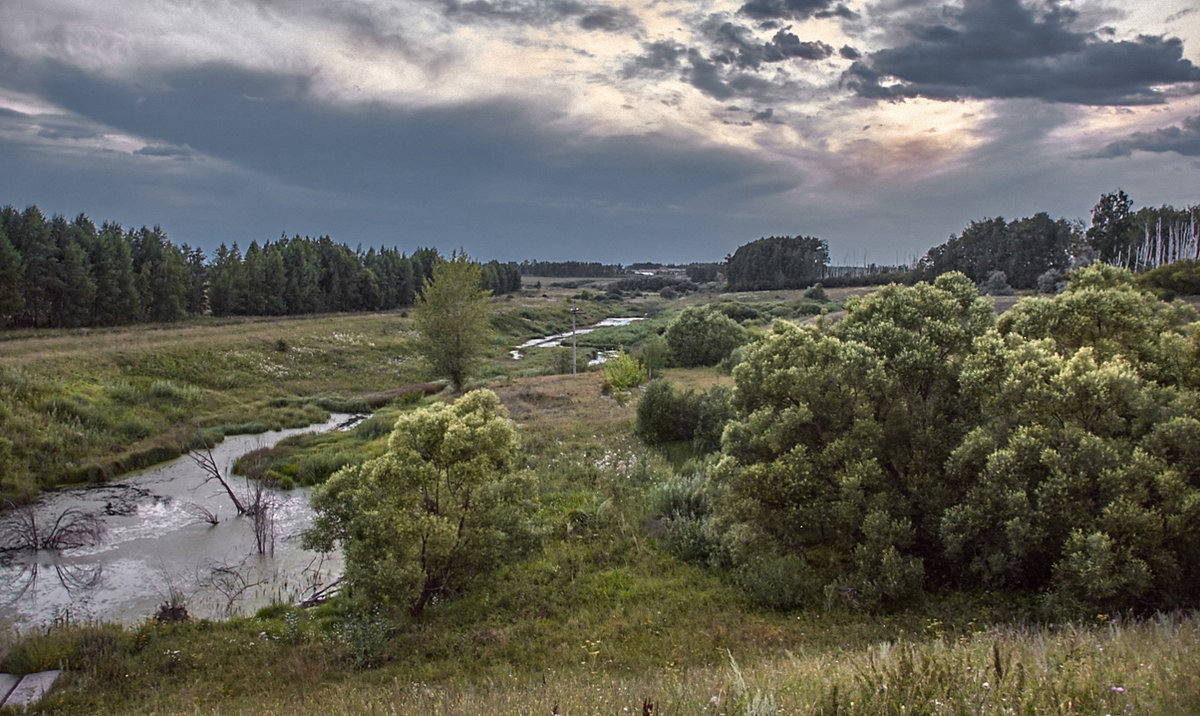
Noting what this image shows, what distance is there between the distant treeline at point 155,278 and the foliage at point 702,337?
25.8 metres

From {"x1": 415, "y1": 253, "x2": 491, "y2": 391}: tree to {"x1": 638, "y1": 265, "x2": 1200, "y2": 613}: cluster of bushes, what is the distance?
34.3m

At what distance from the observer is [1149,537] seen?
12547 mm

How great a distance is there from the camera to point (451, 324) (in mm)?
50312

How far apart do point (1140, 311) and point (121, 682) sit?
24722 mm

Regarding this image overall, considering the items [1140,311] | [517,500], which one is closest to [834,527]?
[517,500]

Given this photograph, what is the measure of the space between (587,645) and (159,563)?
52.9 ft

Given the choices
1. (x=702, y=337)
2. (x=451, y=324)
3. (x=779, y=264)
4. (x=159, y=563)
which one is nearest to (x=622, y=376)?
(x=451, y=324)

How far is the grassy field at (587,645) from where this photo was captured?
5898 millimetres

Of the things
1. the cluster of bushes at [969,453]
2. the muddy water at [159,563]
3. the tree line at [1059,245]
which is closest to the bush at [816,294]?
the tree line at [1059,245]

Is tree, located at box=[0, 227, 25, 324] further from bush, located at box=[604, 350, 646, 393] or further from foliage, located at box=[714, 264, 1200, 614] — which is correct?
foliage, located at box=[714, 264, 1200, 614]

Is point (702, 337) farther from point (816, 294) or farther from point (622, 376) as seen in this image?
point (816, 294)

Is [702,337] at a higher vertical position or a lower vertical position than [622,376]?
higher

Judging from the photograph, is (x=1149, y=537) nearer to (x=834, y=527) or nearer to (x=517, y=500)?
(x=834, y=527)

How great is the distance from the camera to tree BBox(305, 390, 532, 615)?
1510cm
